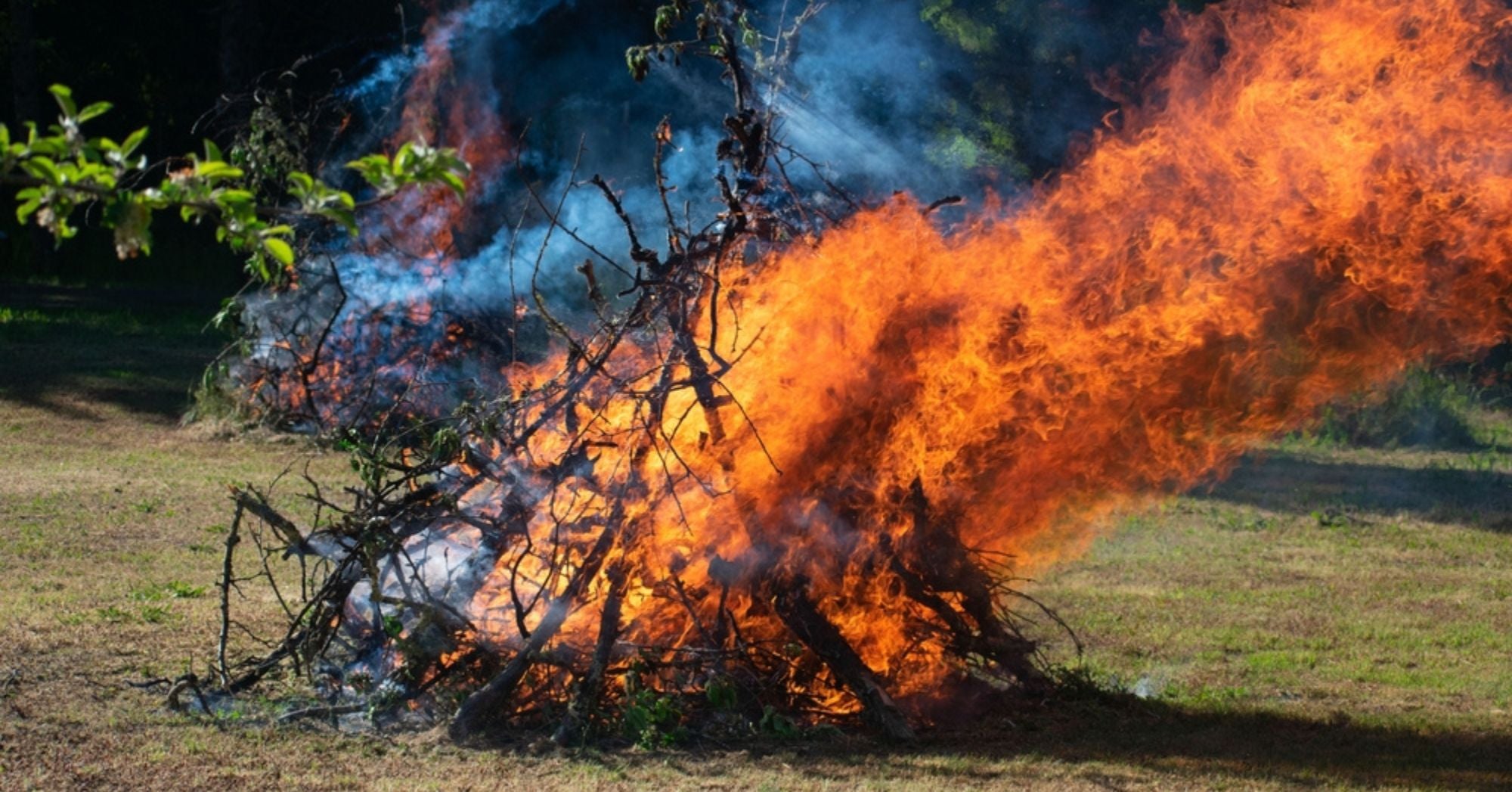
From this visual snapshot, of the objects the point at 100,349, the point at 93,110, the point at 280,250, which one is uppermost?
the point at 93,110

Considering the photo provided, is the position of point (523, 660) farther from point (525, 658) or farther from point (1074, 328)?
point (1074, 328)

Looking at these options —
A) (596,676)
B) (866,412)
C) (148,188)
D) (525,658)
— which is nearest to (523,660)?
(525,658)

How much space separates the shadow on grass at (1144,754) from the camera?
5992 millimetres

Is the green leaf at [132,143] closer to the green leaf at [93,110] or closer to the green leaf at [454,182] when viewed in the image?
the green leaf at [93,110]

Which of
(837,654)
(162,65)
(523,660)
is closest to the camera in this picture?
(523,660)

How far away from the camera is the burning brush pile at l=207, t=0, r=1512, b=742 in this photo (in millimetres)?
6543

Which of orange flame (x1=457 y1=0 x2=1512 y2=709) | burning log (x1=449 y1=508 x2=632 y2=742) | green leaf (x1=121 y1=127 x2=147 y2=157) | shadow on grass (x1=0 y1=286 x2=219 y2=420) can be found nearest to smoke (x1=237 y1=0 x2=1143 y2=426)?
shadow on grass (x1=0 y1=286 x2=219 y2=420)

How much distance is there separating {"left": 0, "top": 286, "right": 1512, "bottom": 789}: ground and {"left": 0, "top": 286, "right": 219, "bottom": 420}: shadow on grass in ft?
0.55

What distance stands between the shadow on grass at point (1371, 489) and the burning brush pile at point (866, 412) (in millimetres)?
5503

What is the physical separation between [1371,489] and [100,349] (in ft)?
46.3

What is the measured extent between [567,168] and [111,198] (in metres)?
13.6

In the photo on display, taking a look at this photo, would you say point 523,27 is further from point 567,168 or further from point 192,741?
point 192,741

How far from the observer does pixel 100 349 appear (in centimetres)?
1809

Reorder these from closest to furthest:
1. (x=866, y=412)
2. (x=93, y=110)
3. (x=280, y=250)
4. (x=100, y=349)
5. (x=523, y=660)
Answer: (x=93, y=110), (x=280, y=250), (x=523, y=660), (x=866, y=412), (x=100, y=349)
